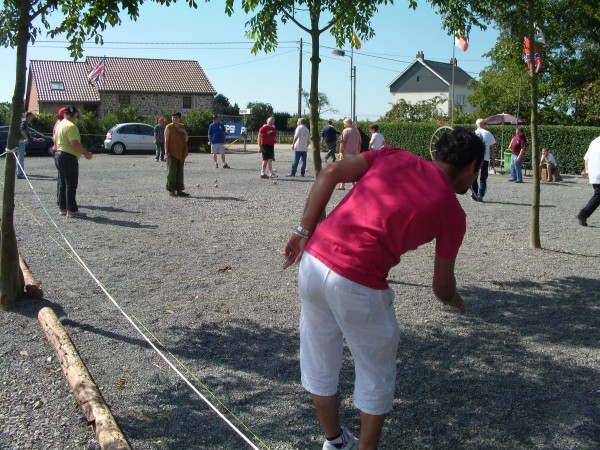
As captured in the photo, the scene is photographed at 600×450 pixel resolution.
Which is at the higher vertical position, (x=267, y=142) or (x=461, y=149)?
(x=267, y=142)

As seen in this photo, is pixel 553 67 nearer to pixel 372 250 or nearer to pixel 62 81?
pixel 372 250

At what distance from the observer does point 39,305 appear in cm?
579

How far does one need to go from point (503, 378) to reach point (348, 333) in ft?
6.53

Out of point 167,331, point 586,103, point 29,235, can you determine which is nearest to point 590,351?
point 167,331

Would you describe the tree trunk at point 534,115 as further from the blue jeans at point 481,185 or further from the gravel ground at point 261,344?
the blue jeans at point 481,185

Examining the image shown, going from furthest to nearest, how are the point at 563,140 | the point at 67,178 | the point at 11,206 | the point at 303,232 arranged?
the point at 563,140
the point at 67,178
the point at 11,206
the point at 303,232

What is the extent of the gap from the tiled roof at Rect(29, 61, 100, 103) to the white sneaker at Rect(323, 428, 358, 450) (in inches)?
2166

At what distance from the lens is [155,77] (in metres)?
57.1

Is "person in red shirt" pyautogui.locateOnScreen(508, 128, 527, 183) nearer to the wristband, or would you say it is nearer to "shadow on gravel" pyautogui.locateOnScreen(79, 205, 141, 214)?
"shadow on gravel" pyautogui.locateOnScreen(79, 205, 141, 214)

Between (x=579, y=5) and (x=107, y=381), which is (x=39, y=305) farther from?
(x=579, y=5)

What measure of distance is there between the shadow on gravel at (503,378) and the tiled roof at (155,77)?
53248 millimetres

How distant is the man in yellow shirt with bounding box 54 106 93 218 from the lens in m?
9.84

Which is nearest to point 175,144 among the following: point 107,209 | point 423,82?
point 107,209

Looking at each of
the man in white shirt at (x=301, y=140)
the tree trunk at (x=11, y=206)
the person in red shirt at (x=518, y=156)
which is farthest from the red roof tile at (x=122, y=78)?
the tree trunk at (x=11, y=206)
